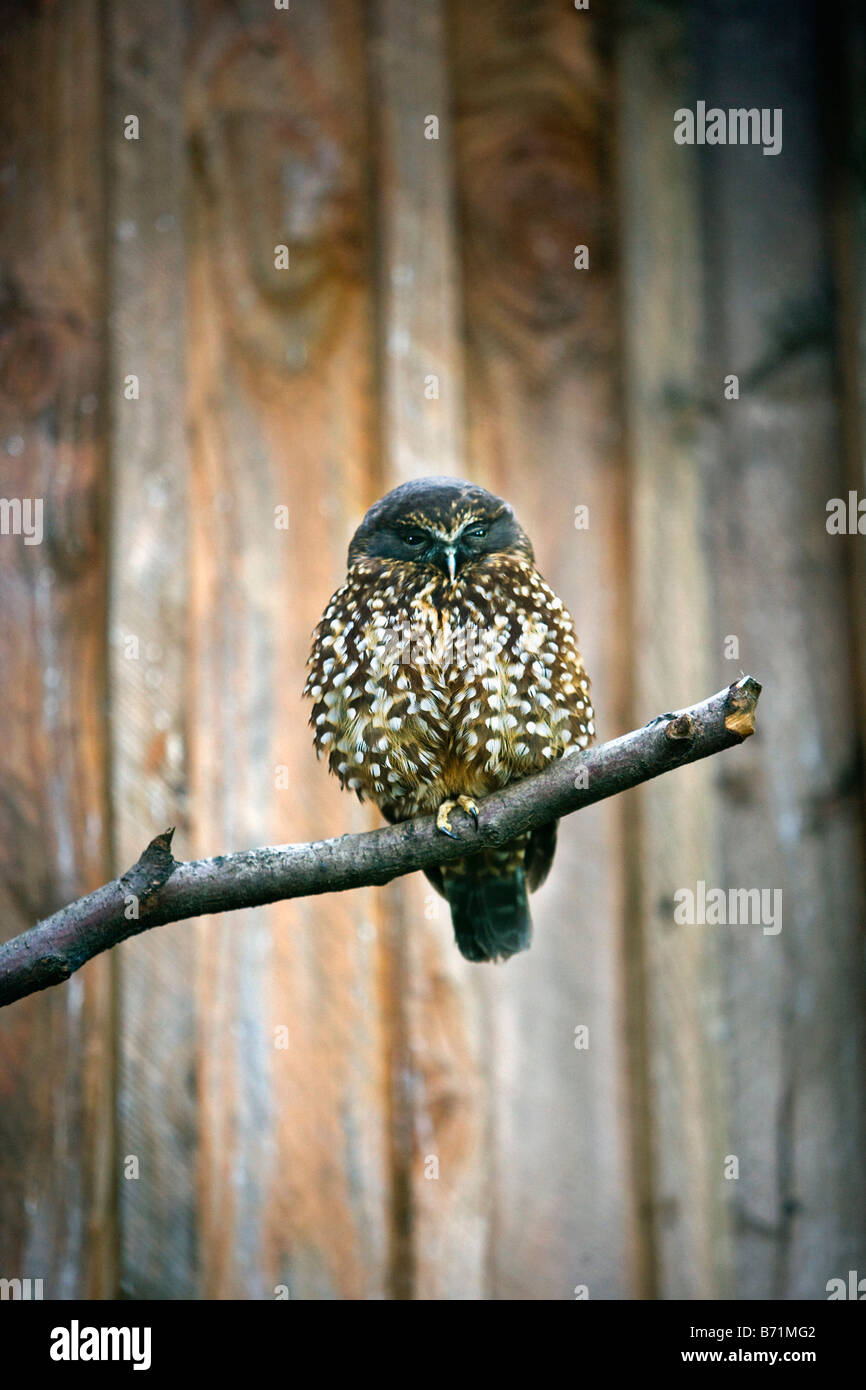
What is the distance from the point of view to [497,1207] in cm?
267

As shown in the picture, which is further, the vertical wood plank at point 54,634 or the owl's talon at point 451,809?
the vertical wood plank at point 54,634

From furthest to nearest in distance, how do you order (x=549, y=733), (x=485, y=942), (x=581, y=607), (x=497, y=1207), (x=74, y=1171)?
(x=581, y=607) → (x=497, y=1207) → (x=74, y=1171) → (x=485, y=942) → (x=549, y=733)

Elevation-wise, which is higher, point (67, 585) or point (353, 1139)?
point (67, 585)

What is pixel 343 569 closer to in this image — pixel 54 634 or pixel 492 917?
pixel 54 634

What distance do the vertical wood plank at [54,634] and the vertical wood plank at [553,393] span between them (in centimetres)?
93

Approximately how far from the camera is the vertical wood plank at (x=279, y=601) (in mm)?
2617

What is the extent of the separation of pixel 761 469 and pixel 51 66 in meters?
2.01

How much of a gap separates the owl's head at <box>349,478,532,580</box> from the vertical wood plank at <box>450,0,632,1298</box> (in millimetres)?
621

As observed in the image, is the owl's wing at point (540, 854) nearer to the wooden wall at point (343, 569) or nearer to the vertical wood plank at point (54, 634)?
the wooden wall at point (343, 569)

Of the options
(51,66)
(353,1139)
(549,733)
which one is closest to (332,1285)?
(353,1139)

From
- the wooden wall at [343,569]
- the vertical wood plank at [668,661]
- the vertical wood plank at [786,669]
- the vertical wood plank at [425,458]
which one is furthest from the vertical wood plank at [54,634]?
the vertical wood plank at [786,669]

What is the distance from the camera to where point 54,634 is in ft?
8.73

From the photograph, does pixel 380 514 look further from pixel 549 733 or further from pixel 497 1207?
pixel 497 1207

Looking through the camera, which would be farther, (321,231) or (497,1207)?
(321,231)
